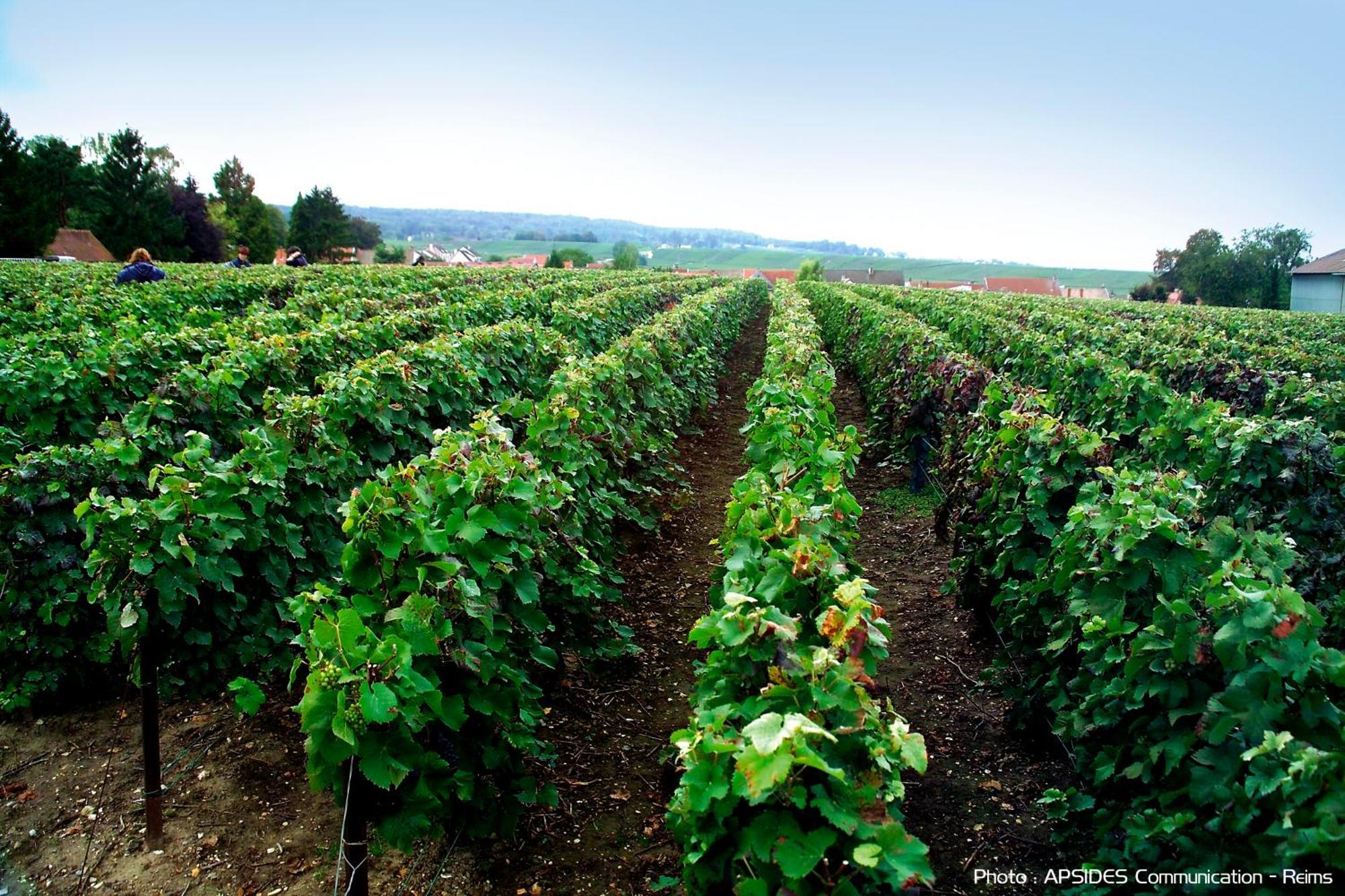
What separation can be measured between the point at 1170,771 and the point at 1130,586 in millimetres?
854

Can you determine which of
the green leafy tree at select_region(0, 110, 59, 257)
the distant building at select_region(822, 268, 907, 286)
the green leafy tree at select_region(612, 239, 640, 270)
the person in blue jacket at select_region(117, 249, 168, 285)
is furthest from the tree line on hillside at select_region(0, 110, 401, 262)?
the distant building at select_region(822, 268, 907, 286)

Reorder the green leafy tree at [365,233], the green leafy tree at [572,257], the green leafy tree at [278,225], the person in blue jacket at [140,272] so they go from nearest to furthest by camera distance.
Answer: the person in blue jacket at [140,272], the green leafy tree at [278,225], the green leafy tree at [572,257], the green leafy tree at [365,233]

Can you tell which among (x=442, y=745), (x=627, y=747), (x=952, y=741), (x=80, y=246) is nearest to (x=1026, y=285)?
(x=80, y=246)

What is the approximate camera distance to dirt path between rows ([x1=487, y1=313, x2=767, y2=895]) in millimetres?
3777

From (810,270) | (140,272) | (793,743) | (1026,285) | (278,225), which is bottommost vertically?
(793,743)

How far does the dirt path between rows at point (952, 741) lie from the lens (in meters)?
3.90

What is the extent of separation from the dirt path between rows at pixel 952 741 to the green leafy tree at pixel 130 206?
221 feet

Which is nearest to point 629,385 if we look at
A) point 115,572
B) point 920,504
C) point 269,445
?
point 920,504

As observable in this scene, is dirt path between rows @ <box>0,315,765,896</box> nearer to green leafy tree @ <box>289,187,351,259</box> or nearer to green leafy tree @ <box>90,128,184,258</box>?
green leafy tree @ <box>90,128,184,258</box>

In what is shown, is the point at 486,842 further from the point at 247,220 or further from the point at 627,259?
the point at 627,259

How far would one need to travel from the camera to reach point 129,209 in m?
61.1

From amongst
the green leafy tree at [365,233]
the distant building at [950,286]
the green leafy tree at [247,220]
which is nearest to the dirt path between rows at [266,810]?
the distant building at [950,286]

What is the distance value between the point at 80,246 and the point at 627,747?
70741 millimetres

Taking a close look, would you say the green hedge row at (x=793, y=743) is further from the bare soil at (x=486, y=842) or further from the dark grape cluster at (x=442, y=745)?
the dark grape cluster at (x=442, y=745)
